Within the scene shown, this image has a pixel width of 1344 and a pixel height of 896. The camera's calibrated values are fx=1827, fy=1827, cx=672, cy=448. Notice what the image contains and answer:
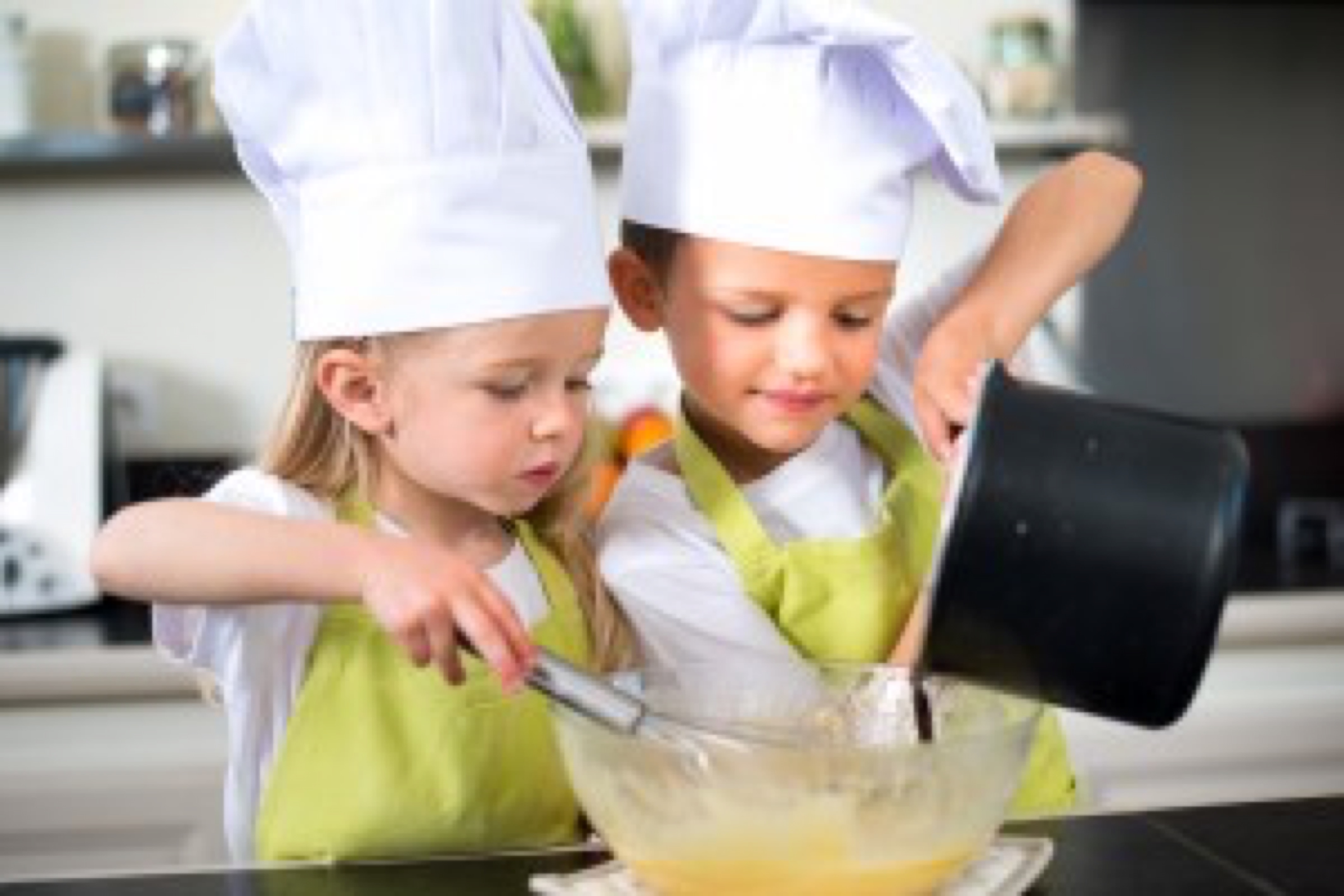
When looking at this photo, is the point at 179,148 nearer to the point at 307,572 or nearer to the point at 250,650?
the point at 250,650

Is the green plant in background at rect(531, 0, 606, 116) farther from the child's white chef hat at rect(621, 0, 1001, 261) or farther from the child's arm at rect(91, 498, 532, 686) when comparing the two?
the child's arm at rect(91, 498, 532, 686)

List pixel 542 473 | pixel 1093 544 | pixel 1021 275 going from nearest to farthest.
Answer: pixel 1093 544
pixel 542 473
pixel 1021 275

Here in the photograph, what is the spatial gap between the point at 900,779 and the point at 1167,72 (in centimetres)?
198

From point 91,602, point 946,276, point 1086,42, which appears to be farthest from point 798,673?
point 1086,42

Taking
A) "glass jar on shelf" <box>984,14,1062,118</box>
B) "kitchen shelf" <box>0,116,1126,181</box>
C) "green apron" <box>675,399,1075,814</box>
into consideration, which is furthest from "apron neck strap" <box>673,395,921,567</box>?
"glass jar on shelf" <box>984,14,1062,118</box>

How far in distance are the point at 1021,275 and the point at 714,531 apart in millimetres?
286

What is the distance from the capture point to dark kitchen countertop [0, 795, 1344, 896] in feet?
2.95

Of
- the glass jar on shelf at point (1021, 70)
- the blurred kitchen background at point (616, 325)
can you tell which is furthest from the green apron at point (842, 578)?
the glass jar on shelf at point (1021, 70)

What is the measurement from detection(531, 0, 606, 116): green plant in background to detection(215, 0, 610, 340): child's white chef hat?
1.34 meters

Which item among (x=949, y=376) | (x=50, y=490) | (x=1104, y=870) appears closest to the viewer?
(x=1104, y=870)

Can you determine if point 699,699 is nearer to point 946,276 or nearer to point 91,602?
point 946,276

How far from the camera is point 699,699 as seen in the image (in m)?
1.01

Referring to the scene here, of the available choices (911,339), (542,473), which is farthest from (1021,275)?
(542,473)

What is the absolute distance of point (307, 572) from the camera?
0.92 m
